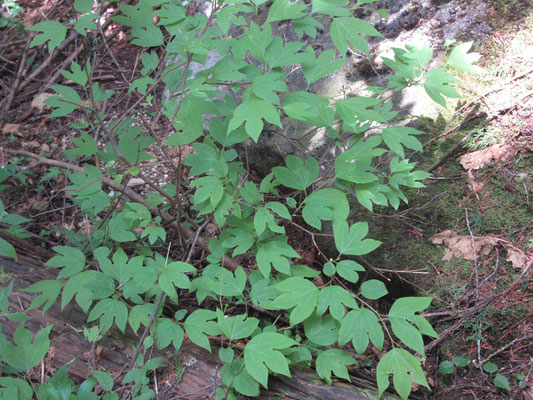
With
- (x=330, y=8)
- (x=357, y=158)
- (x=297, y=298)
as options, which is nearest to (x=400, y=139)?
(x=357, y=158)

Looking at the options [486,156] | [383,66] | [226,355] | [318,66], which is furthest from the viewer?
[383,66]

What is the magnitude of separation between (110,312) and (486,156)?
236 centimetres

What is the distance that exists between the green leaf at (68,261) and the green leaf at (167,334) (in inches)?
20.5

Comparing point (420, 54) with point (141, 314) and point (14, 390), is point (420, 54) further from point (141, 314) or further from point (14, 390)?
point (14, 390)

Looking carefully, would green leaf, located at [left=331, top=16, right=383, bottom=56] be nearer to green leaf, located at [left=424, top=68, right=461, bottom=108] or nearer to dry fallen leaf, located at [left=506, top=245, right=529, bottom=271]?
green leaf, located at [left=424, top=68, right=461, bottom=108]

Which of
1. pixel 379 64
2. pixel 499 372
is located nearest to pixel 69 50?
pixel 379 64

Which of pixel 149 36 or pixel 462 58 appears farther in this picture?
pixel 462 58

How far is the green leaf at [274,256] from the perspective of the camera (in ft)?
6.23

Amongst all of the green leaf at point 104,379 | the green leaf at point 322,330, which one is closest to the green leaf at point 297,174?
the green leaf at point 322,330

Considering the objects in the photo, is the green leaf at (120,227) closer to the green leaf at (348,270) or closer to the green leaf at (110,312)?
the green leaf at (110,312)

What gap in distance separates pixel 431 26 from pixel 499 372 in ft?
8.10

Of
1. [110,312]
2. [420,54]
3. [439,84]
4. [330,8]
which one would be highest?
[330,8]

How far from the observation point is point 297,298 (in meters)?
1.76

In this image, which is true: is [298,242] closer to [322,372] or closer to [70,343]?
[322,372]
